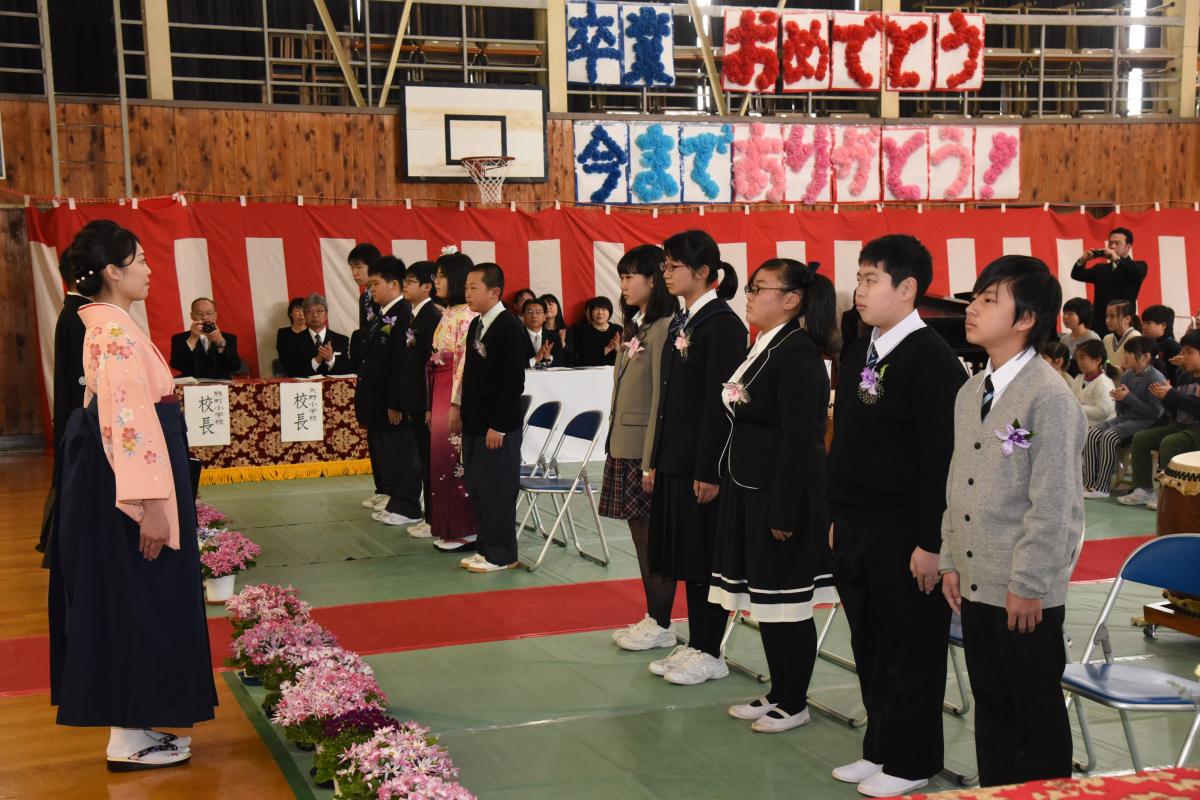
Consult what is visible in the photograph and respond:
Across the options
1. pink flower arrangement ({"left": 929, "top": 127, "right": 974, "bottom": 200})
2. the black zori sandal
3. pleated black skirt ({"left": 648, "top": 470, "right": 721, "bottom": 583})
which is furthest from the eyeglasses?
pink flower arrangement ({"left": 929, "top": 127, "right": 974, "bottom": 200})

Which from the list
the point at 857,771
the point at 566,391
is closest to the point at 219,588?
the point at 857,771

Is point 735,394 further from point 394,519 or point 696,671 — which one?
point 394,519

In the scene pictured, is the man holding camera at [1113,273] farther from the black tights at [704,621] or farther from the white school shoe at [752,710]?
the white school shoe at [752,710]

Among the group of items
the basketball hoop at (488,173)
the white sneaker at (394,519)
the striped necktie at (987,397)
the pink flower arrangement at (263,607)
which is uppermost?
the basketball hoop at (488,173)

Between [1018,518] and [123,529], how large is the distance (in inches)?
92.1

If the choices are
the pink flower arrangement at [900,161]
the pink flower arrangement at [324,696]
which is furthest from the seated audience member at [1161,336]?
the pink flower arrangement at [324,696]

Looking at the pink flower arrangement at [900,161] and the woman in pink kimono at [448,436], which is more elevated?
the pink flower arrangement at [900,161]

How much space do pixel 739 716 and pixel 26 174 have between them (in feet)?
27.5

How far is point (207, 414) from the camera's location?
8.30 meters

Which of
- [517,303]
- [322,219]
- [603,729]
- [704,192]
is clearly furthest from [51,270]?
[603,729]

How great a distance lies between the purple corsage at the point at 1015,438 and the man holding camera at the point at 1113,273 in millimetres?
7576

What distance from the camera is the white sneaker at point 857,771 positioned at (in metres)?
3.17

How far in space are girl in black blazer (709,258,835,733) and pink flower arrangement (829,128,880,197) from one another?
8.78 metres

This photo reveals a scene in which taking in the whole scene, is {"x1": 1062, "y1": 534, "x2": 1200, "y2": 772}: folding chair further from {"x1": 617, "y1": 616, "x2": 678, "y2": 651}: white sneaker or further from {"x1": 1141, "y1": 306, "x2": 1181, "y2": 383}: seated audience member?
{"x1": 1141, "y1": 306, "x2": 1181, "y2": 383}: seated audience member
